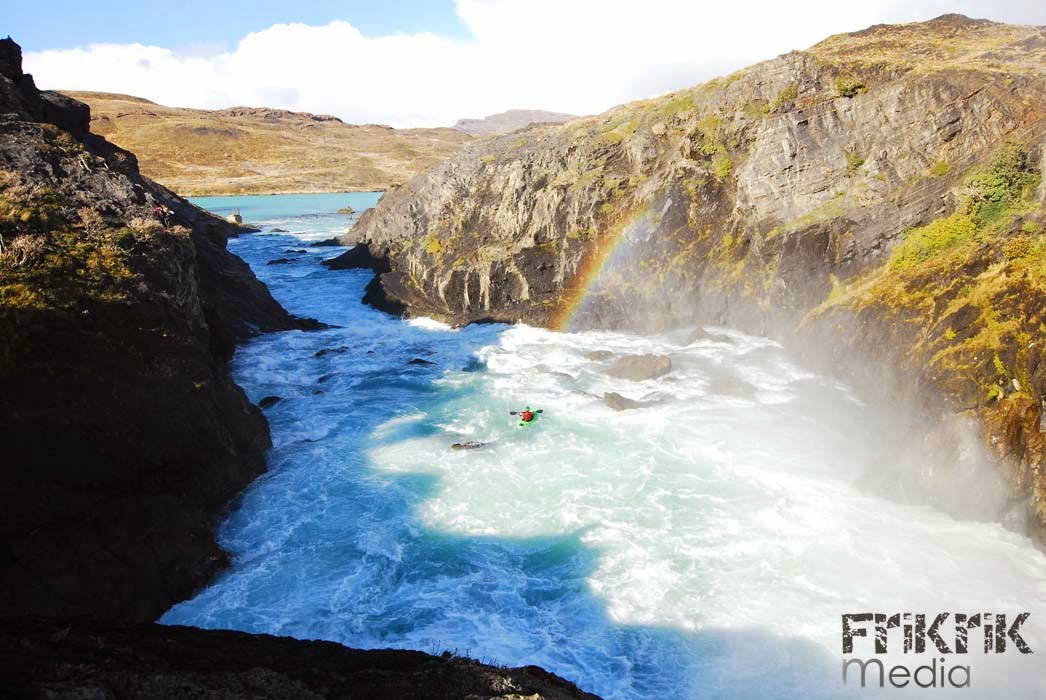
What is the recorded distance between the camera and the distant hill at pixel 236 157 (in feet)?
466

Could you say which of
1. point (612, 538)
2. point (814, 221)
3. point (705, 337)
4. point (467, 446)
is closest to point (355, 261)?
point (705, 337)

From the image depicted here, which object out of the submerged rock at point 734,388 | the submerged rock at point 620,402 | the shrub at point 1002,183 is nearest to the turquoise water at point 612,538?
the submerged rock at point 734,388

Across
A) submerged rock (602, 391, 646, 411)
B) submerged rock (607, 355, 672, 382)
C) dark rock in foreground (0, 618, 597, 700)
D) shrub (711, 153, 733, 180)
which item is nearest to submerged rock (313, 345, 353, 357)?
submerged rock (607, 355, 672, 382)

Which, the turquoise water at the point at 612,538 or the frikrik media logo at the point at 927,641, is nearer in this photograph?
the frikrik media logo at the point at 927,641

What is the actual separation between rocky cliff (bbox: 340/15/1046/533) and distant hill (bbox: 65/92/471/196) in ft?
359

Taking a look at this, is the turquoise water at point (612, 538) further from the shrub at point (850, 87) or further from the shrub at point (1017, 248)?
the shrub at point (850, 87)

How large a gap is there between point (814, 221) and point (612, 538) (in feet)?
71.2

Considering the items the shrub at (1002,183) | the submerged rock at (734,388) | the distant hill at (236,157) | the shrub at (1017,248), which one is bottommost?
the submerged rock at (734,388)

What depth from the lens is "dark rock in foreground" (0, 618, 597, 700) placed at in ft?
20.7

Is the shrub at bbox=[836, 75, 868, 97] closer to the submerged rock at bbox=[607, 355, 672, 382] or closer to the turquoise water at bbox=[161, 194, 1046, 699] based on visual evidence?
the turquoise water at bbox=[161, 194, 1046, 699]

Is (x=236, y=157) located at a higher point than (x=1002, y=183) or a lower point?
higher

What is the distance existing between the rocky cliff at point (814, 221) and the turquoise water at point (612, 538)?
11.4 ft

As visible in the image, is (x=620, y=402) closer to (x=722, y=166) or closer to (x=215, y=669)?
(x=722, y=166)

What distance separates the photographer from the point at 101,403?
1600cm
